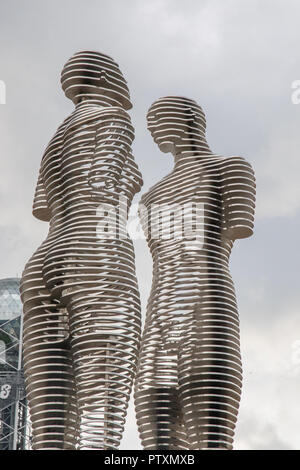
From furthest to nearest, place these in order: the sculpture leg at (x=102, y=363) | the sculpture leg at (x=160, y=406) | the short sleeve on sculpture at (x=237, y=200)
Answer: the short sleeve on sculpture at (x=237, y=200)
the sculpture leg at (x=160, y=406)
the sculpture leg at (x=102, y=363)

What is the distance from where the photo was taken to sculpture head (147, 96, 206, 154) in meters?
27.5

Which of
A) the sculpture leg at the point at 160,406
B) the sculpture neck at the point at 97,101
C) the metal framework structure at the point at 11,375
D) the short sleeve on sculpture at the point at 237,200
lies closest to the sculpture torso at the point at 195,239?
the short sleeve on sculpture at the point at 237,200

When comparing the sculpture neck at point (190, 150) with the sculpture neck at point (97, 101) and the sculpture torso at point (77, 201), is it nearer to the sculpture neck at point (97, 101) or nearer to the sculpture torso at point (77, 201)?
the sculpture neck at point (97, 101)

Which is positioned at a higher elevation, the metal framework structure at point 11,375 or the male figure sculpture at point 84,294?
the metal framework structure at point 11,375

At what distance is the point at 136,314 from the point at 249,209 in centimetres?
516

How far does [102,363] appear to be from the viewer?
22.2m

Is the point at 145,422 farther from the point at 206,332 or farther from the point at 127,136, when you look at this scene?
the point at 127,136

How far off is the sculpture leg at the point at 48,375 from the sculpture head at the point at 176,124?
6.69 meters

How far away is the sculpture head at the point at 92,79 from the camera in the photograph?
26203 millimetres

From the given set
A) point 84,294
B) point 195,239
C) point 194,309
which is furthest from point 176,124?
point 84,294

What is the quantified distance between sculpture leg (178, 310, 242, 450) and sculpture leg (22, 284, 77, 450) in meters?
3.16

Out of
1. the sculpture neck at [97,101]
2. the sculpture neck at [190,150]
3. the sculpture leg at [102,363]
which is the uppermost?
the sculpture neck at [97,101]
